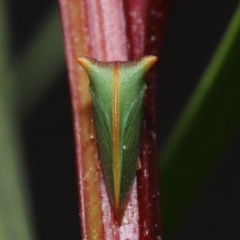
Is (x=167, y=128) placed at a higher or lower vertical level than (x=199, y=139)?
lower

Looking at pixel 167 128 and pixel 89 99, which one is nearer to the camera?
pixel 89 99

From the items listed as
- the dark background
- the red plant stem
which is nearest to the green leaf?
the red plant stem

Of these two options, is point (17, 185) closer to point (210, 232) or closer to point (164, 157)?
point (164, 157)

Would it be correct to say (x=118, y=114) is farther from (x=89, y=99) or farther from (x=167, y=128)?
(x=167, y=128)

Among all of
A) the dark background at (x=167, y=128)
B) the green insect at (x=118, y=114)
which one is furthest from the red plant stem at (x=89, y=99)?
the dark background at (x=167, y=128)

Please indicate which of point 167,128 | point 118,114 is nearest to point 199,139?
point 118,114

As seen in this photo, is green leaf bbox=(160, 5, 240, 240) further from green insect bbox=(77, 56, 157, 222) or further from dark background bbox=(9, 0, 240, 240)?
dark background bbox=(9, 0, 240, 240)

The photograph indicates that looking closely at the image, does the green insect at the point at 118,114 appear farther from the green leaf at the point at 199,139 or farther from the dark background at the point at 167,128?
the dark background at the point at 167,128
